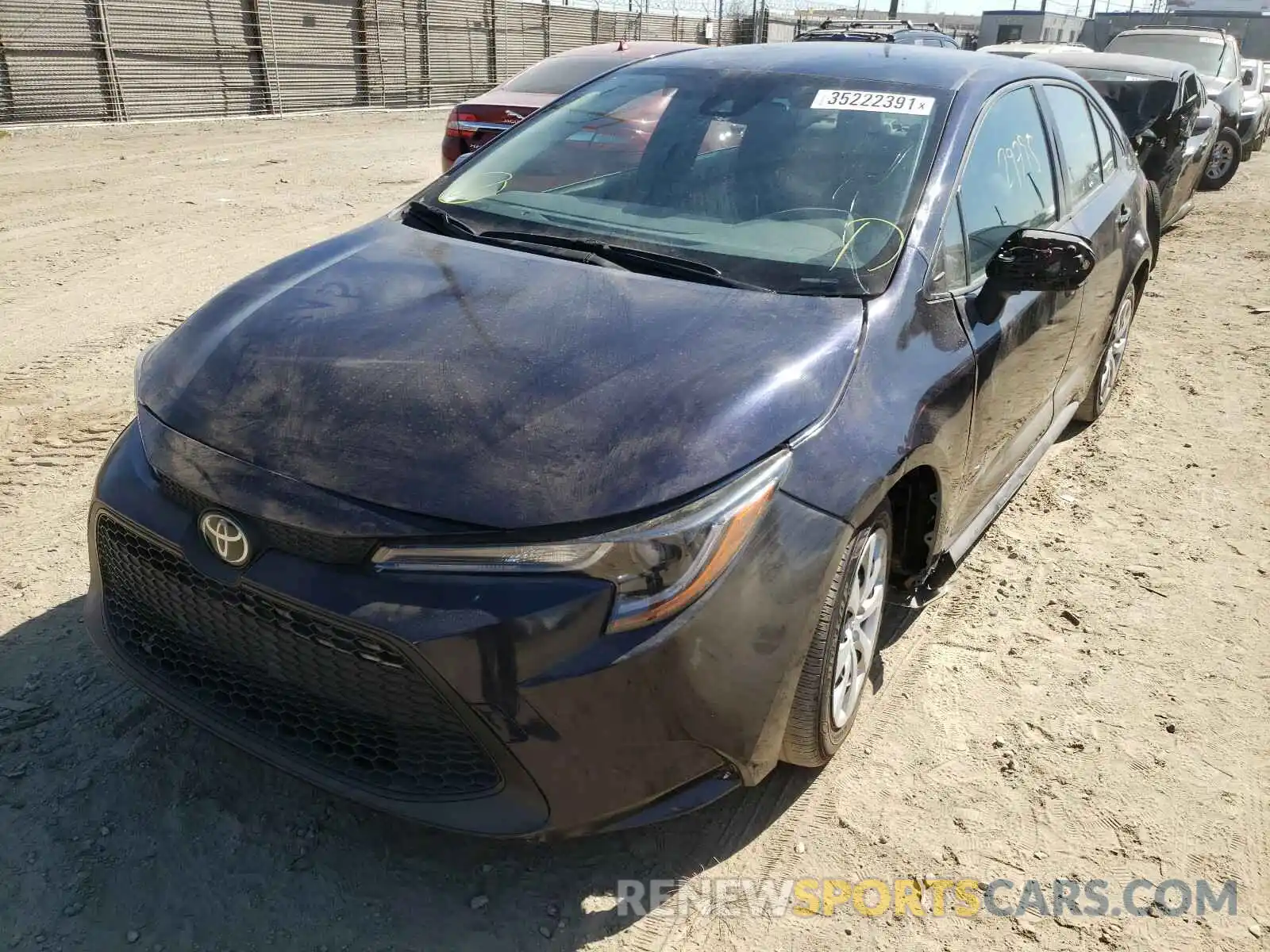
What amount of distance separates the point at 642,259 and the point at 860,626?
119 cm

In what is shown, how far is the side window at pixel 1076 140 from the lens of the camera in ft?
12.8

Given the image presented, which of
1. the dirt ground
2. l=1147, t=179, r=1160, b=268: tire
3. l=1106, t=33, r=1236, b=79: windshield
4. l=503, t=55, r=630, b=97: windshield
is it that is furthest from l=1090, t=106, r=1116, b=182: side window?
l=1106, t=33, r=1236, b=79: windshield

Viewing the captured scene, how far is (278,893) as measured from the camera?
219 centimetres

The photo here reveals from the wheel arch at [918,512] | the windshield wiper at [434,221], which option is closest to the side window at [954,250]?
the wheel arch at [918,512]

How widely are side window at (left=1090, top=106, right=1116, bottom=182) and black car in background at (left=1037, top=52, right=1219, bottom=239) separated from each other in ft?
9.71

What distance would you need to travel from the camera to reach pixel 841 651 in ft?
8.12

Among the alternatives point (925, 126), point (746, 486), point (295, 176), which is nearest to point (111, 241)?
point (295, 176)

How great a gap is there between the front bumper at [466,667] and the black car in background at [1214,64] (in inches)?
500

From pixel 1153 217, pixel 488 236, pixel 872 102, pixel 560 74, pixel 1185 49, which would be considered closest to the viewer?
pixel 488 236

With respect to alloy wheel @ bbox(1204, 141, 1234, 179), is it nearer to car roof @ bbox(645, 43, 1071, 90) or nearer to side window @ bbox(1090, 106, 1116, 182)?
side window @ bbox(1090, 106, 1116, 182)

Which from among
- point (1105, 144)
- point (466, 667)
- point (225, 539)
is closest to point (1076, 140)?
point (1105, 144)

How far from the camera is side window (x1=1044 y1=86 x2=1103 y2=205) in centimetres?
389

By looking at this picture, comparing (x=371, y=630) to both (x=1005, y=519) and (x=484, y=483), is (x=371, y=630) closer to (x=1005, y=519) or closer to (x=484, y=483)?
(x=484, y=483)

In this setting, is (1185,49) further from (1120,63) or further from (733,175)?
(733,175)
